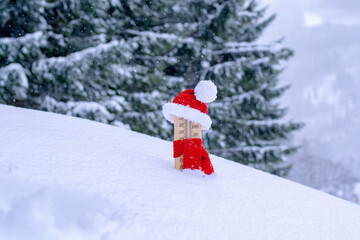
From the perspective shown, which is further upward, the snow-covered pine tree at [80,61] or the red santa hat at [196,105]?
the red santa hat at [196,105]

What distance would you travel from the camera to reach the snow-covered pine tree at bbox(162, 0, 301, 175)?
9.38m

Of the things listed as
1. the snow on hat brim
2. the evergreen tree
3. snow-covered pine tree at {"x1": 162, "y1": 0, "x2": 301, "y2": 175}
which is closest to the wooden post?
the snow on hat brim

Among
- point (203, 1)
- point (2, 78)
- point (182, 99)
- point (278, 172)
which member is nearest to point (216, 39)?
point (203, 1)

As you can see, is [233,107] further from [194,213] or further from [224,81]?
[194,213]

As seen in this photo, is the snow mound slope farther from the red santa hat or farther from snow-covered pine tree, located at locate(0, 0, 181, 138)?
snow-covered pine tree, located at locate(0, 0, 181, 138)


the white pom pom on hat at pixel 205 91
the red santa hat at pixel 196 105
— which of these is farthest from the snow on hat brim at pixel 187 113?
the white pom pom on hat at pixel 205 91

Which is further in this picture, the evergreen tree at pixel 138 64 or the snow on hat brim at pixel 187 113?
the evergreen tree at pixel 138 64

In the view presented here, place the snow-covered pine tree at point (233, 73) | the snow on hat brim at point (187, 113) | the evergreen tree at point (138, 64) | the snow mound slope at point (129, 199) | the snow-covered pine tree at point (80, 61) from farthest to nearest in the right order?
1. the snow-covered pine tree at point (233, 73)
2. the evergreen tree at point (138, 64)
3. the snow-covered pine tree at point (80, 61)
4. the snow on hat brim at point (187, 113)
5. the snow mound slope at point (129, 199)

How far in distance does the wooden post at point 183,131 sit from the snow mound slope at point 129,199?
11 centimetres

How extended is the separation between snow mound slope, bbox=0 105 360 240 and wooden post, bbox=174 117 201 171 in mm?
107

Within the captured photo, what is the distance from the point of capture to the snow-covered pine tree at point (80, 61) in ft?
19.8

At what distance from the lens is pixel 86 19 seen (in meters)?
7.06

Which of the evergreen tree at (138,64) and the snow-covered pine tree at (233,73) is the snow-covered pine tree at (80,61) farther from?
the snow-covered pine tree at (233,73)

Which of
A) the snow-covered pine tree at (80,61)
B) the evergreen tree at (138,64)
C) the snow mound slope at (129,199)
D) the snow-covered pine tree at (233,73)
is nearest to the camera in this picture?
the snow mound slope at (129,199)
